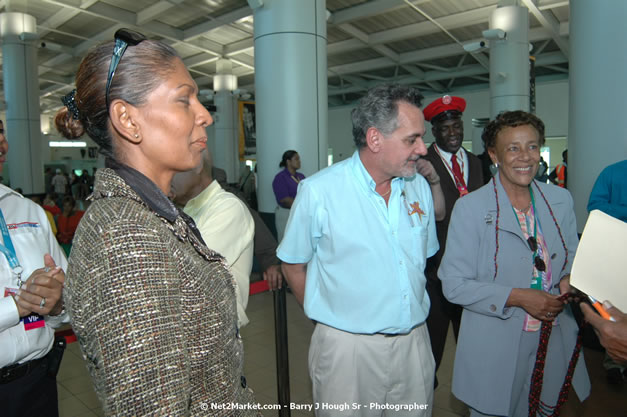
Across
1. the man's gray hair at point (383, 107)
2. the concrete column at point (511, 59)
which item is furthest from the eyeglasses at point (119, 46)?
the concrete column at point (511, 59)

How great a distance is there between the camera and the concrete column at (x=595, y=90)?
3.42m

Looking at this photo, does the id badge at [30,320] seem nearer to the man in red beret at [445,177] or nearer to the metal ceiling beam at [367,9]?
the man in red beret at [445,177]

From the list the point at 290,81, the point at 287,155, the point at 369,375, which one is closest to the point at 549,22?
the point at 290,81

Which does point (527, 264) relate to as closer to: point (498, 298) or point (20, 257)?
point (498, 298)

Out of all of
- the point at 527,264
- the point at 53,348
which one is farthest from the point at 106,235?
the point at 527,264

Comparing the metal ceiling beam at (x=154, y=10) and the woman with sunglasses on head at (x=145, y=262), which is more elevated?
the metal ceiling beam at (x=154, y=10)

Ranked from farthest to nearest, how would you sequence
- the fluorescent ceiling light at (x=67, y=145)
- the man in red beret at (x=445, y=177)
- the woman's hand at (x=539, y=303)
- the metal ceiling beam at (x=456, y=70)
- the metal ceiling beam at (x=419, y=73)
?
the fluorescent ceiling light at (x=67, y=145), the metal ceiling beam at (x=419, y=73), the metal ceiling beam at (x=456, y=70), the man in red beret at (x=445, y=177), the woman's hand at (x=539, y=303)

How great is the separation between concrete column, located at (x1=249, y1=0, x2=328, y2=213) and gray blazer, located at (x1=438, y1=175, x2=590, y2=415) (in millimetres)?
3861

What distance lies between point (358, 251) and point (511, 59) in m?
9.99

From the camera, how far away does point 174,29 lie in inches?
610

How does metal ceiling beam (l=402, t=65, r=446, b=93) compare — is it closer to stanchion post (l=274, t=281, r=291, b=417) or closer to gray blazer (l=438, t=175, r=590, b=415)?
gray blazer (l=438, t=175, r=590, b=415)

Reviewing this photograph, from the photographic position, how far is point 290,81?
5648 millimetres

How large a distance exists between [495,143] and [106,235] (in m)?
2.07

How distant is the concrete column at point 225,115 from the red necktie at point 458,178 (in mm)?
15352
